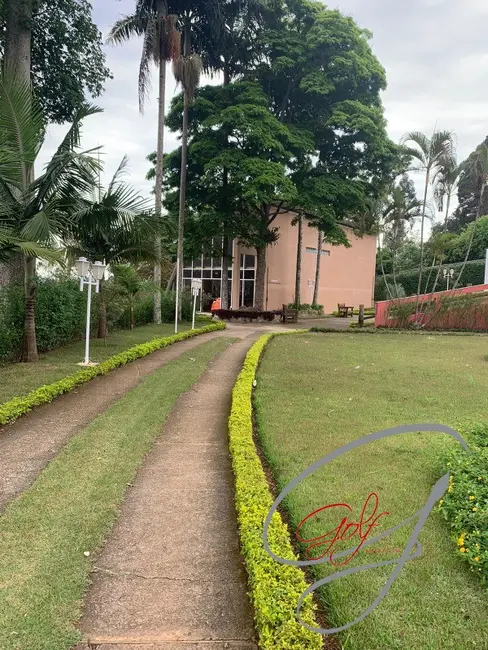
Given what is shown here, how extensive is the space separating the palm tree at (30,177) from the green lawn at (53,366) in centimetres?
100

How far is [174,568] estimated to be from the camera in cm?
258

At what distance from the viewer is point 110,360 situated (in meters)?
8.51

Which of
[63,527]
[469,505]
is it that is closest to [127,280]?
[63,527]

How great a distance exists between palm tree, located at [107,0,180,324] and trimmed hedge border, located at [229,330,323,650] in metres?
12.6

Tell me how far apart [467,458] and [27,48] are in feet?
38.6

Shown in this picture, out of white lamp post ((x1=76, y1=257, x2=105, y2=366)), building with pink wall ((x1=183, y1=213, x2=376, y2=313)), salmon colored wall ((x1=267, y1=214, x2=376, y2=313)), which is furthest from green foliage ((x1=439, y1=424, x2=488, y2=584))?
building with pink wall ((x1=183, y1=213, x2=376, y2=313))

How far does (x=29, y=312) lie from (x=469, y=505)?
25.9 feet

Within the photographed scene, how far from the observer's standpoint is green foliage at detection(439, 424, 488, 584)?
8.12ft

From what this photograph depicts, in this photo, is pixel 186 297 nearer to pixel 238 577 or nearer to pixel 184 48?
pixel 184 48

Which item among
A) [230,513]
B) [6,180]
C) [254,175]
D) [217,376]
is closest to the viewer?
[230,513]

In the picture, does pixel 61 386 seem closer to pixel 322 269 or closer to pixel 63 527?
pixel 63 527

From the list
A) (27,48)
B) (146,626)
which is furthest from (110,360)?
(27,48)

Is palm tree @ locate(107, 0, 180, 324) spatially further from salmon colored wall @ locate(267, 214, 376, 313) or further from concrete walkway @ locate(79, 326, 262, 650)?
concrete walkway @ locate(79, 326, 262, 650)

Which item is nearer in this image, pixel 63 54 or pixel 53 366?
pixel 53 366
